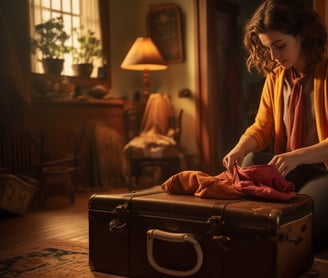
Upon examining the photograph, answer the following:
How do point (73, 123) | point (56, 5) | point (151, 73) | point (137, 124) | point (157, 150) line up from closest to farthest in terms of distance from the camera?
point (157, 150), point (73, 123), point (56, 5), point (137, 124), point (151, 73)

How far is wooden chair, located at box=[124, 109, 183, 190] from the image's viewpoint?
12.8ft

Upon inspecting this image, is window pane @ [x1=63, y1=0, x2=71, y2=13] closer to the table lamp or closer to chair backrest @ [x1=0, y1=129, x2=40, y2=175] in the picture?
the table lamp

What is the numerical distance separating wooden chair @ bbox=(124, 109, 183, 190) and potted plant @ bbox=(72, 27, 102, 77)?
0.54 m

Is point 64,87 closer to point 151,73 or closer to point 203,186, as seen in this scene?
point 151,73

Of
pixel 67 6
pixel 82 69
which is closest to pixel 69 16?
pixel 67 6

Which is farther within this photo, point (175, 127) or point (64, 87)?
point (175, 127)

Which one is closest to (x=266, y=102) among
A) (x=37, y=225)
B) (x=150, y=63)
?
(x=37, y=225)

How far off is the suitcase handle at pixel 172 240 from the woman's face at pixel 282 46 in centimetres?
76

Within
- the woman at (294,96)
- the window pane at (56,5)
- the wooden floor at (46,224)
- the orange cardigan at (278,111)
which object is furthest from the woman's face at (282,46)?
the window pane at (56,5)

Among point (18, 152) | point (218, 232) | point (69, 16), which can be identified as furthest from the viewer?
point (69, 16)

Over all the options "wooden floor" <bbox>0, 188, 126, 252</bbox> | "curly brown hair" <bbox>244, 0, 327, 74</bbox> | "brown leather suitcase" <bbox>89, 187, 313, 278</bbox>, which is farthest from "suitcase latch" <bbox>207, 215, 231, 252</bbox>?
"wooden floor" <bbox>0, 188, 126, 252</bbox>

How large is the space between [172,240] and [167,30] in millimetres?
3562

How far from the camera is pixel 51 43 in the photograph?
393 centimetres

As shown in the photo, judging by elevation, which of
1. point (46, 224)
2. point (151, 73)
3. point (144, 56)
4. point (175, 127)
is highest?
point (144, 56)
